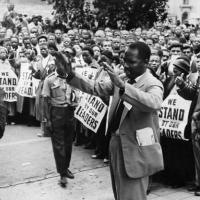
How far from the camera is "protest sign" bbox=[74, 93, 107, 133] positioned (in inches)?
321

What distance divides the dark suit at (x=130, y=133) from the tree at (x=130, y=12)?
53.8ft

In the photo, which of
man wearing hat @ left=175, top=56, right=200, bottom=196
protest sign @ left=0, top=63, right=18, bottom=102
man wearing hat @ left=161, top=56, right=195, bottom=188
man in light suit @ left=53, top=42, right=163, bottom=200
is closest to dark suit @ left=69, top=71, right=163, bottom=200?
man in light suit @ left=53, top=42, right=163, bottom=200

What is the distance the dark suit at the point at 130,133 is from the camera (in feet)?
13.4

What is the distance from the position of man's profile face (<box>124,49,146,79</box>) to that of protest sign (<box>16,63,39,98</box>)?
6717 millimetres

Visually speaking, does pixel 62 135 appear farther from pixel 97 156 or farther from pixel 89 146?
pixel 89 146

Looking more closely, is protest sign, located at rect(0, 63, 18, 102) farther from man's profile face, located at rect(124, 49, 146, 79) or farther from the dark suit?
man's profile face, located at rect(124, 49, 146, 79)

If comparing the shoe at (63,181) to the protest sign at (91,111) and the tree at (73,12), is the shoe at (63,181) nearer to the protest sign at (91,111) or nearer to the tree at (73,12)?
the protest sign at (91,111)

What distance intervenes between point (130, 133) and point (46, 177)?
3.25m

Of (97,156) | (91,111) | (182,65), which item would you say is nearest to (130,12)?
(91,111)

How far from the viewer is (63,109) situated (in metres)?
7.11

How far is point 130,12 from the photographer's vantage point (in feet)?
68.7

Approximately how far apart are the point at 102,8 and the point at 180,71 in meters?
14.7

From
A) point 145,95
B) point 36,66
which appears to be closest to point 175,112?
point 145,95

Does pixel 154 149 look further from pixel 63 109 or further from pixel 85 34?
pixel 85 34
